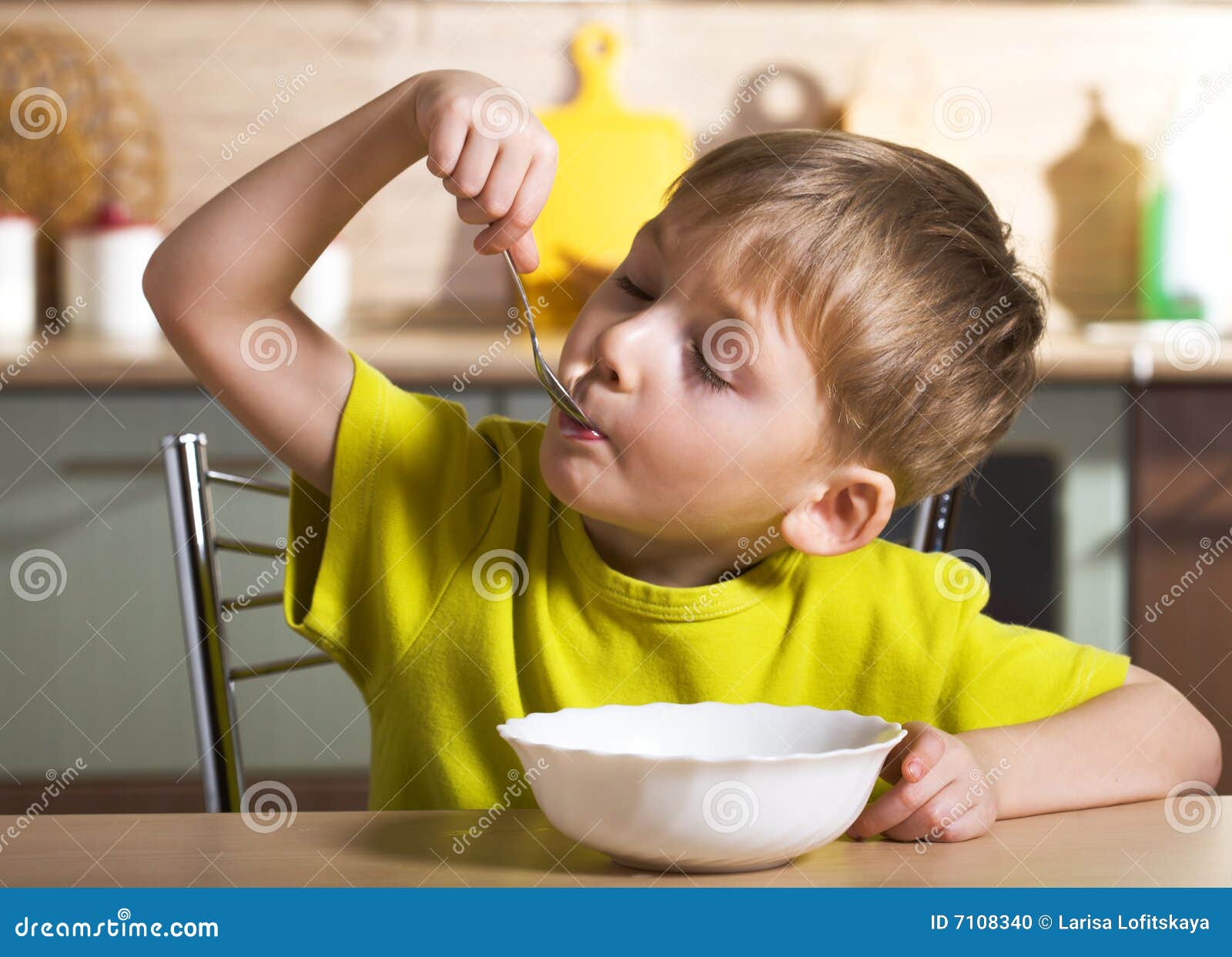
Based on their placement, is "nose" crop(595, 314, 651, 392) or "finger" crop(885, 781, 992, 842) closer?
"finger" crop(885, 781, 992, 842)

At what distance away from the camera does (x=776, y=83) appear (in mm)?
2322

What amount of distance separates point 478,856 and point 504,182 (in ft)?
1.17

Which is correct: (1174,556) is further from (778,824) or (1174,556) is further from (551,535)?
(778,824)

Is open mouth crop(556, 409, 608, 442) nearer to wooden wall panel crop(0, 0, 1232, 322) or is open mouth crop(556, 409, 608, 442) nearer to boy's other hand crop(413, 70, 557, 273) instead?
boy's other hand crop(413, 70, 557, 273)

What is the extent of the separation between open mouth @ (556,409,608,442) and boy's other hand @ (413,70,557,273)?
0.13m

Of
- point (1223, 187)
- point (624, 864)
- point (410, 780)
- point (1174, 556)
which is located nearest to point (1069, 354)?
point (1174, 556)

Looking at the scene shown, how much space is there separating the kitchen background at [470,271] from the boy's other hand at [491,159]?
3.51 ft

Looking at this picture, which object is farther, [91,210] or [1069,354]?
[91,210]

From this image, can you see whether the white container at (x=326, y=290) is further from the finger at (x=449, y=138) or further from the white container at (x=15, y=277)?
the finger at (x=449, y=138)

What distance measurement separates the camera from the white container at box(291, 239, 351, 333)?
6.92 ft

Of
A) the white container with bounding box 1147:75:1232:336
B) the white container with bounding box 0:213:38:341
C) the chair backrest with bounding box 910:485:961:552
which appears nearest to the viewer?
the chair backrest with bounding box 910:485:961:552

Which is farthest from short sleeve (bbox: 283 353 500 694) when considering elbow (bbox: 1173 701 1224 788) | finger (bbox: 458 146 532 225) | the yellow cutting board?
the yellow cutting board

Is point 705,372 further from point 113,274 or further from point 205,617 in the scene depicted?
point 113,274

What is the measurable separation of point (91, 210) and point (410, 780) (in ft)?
5.47
